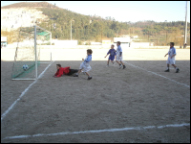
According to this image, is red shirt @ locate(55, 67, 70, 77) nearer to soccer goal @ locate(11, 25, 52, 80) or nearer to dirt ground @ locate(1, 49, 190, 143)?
soccer goal @ locate(11, 25, 52, 80)

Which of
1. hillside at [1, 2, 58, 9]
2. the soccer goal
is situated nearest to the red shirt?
the soccer goal

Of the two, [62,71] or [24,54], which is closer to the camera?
[62,71]

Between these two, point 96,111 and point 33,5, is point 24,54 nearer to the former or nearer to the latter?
point 96,111

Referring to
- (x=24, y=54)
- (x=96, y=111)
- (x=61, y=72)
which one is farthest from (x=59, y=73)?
(x=96, y=111)

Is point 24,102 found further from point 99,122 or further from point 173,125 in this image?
point 173,125

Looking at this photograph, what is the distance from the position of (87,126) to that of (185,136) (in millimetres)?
1627

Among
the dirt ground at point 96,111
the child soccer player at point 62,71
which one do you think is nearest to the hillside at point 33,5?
the child soccer player at point 62,71

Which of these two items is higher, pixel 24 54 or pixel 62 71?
pixel 24 54

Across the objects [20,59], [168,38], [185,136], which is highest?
[168,38]

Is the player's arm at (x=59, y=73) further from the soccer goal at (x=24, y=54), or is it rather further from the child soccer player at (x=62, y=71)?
the soccer goal at (x=24, y=54)

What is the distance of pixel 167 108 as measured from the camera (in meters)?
4.83

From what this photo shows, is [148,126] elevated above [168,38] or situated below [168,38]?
below

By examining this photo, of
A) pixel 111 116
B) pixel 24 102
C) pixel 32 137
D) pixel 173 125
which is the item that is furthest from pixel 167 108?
pixel 24 102

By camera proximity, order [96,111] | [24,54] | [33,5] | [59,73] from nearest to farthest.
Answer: [96,111] → [59,73] → [24,54] → [33,5]
